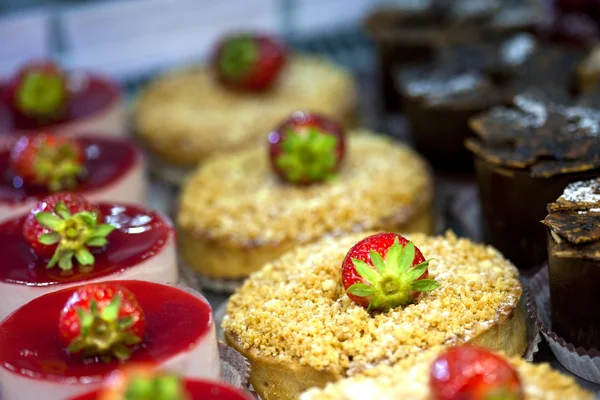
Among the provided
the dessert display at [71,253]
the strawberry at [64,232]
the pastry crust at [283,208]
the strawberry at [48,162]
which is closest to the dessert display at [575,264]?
the pastry crust at [283,208]

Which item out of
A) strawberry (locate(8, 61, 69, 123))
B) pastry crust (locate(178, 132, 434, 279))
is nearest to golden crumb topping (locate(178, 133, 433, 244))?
pastry crust (locate(178, 132, 434, 279))

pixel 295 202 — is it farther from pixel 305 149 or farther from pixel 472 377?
pixel 472 377

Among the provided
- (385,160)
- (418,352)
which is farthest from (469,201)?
(418,352)

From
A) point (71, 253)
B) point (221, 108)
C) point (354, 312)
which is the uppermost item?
point (71, 253)

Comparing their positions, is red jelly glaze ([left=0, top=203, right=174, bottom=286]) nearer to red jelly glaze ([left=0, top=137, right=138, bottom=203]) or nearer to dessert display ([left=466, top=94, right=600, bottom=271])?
red jelly glaze ([left=0, top=137, right=138, bottom=203])

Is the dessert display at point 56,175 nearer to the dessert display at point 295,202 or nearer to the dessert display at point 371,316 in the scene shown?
the dessert display at point 295,202

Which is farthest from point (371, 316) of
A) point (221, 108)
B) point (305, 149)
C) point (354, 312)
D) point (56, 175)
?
point (221, 108)
